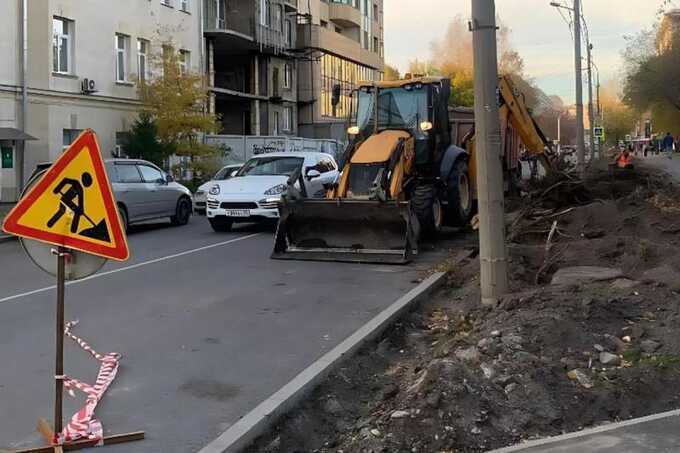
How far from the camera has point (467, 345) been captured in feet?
21.9

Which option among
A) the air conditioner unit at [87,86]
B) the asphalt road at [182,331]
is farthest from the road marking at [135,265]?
the air conditioner unit at [87,86]

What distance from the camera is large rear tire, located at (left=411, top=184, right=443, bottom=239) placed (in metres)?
13.2

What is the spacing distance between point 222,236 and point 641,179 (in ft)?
38.1

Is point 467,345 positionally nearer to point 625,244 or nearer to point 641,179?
point 625,244

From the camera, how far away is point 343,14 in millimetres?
53156

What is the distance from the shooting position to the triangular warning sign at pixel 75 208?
4727 millimetres

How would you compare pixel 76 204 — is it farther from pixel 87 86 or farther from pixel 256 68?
pixel 256 68

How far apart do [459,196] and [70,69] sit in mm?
17389

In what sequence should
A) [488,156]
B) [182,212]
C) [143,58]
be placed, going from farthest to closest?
[143,58] < [182,212] < [488,156]

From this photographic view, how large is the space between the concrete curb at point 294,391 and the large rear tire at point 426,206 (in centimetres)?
446

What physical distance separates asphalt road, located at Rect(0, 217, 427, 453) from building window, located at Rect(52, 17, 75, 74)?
46.2 ft

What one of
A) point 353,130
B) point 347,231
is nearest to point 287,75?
point 353,130

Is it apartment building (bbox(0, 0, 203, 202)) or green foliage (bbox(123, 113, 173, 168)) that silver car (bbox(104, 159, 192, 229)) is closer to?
apartment building (bbox(0, 0, 203, 202))

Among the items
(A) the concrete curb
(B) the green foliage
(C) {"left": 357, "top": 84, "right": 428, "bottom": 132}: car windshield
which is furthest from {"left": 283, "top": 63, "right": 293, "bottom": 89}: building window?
(A) the concrete curb
